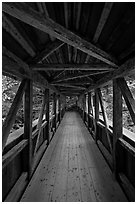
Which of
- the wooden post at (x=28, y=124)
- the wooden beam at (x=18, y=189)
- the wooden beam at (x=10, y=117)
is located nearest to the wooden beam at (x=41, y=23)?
the wooden beam at (x=10, y=117)

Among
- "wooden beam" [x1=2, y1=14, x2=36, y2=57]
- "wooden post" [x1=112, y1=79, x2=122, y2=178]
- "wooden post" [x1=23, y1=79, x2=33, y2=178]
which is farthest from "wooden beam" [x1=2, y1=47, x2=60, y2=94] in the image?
"wooden post" [x1=112, y1=79, x2=122, y2=178]

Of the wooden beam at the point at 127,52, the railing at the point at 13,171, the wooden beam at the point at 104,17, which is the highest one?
the wooden beam at the point at 104,17

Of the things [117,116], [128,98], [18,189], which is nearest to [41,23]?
[128,98]

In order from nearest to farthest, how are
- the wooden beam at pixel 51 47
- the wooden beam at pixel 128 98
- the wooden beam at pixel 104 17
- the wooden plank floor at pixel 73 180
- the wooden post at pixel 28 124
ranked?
the wooden beam at pixel 104 17
the wooden beam at pixel 128 98
the wooden plank floor at pixel 73 180
the wooden beam at pixel 51 47
the wooden post at pixel 28 124

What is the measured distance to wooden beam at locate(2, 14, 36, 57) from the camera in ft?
5.61

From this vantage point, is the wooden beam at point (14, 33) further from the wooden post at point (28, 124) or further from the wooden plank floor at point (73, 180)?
the wooden plank floor at point (73, 180)

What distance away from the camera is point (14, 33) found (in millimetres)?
1942

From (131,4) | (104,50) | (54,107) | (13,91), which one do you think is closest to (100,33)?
(104,50)

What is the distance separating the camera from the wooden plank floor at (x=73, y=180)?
254 cm

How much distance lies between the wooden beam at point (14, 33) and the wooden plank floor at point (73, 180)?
274 cm

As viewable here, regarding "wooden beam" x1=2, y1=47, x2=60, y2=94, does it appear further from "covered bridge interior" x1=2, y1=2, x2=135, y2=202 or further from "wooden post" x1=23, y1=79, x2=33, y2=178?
"wooden post" x1=23, y1=79, x2=33, y2=178

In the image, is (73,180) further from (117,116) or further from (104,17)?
(104,17)

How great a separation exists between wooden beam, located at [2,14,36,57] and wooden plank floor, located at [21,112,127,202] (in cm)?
274

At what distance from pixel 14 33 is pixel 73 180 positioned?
306 centimetres
